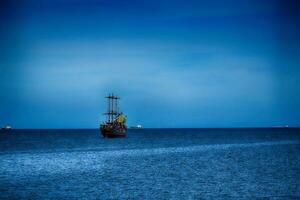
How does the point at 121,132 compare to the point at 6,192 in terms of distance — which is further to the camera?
the point at 121,132

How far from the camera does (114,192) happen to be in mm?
28547

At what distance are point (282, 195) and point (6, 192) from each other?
1730 centimetres

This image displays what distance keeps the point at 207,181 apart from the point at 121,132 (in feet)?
291

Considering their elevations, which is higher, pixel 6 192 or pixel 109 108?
pixel 109 108

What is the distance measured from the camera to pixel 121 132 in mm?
121062

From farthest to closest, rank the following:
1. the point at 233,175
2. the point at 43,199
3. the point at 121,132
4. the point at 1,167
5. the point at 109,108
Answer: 1. the point at 109,108
2. the point at 121,132
3. the point at 1,167
4. the point at 233,175
5. the point at 43,199

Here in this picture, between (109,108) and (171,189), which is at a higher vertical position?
(109,108)

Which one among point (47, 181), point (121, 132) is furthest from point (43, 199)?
point (121, 132)

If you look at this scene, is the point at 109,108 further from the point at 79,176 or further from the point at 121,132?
the point at 79,176

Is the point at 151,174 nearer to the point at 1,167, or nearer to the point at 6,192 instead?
the point at 6,192

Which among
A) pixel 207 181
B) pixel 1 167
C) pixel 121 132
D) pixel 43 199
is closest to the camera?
pixel 43 199

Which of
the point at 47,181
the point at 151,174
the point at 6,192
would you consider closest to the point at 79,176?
the point at 47,181

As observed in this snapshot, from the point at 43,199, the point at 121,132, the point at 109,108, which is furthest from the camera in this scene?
the point at 109,108

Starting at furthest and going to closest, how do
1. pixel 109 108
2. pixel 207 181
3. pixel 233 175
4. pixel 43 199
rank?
pixel 109 108
pixel 233 175
pixel 207 181
pixel 43 199
